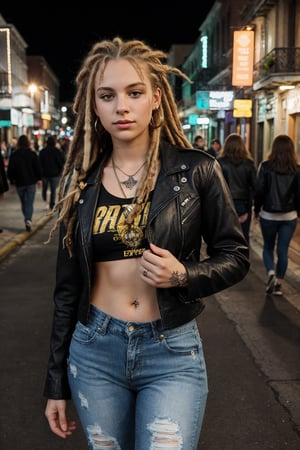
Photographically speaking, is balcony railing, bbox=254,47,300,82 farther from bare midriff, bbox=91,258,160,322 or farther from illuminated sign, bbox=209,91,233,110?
bare midriff, bbox=91,258,160,322

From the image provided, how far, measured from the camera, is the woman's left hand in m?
1.92

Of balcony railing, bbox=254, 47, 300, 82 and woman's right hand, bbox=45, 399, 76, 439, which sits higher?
balcony railing, bbox=254, 47, 300, 82

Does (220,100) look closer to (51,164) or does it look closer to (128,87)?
(51,164)

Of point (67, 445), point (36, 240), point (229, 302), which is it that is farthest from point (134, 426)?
point (36, 240)

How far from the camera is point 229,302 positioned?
278 inches

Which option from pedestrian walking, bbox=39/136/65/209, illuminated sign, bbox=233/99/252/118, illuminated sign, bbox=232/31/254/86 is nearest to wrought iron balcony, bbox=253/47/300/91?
illuminated sign, bbox=232/31/254/86

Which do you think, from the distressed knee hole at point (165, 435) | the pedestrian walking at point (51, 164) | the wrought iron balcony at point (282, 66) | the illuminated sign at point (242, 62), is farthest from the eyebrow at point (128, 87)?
the illuminated sign at point (242, 62)

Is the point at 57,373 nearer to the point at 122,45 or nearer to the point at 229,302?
the point at 122,45

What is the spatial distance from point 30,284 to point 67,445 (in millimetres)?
4621

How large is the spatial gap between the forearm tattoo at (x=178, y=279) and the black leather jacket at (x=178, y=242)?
0.02 meters

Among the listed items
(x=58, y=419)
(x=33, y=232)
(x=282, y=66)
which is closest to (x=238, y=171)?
(x=33, y=232)

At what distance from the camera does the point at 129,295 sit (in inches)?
82.0

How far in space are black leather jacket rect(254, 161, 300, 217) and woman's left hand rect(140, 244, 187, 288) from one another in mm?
5388

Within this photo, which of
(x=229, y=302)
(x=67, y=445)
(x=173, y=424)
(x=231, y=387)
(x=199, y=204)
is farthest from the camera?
(x=229, y=302)
